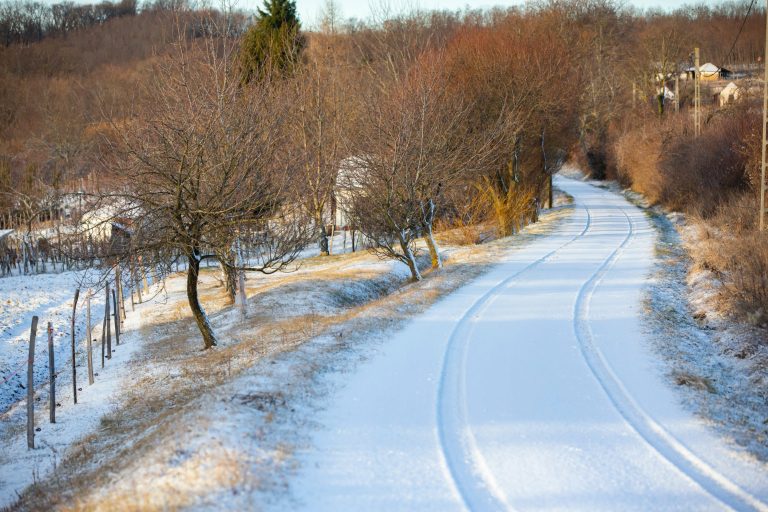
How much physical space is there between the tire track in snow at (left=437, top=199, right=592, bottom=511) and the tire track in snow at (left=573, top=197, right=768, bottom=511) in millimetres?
2009

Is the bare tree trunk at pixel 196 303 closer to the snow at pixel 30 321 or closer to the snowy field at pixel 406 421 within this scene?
the snowy field at pixel 406 421

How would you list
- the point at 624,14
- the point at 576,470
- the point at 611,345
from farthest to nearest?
the point at 624,14, the point at 611,345, the point at 576,470

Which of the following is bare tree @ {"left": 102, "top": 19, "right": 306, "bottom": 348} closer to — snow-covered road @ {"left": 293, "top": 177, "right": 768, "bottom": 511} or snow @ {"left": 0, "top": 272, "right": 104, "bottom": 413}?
snow @ {"left": 0, "top": 272, "right": 104, "bottom": 413}

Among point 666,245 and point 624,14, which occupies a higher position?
point 624,14

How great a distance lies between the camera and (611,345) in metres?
12.3

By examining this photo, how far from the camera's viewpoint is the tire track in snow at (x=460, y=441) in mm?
6676

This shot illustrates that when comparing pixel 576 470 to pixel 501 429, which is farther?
pixel 501 429

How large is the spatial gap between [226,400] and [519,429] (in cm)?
374

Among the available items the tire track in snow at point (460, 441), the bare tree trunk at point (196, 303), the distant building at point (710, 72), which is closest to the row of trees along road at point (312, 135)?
the bare tree trunk at point (196, 303)

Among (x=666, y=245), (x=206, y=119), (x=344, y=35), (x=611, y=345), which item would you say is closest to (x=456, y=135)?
(x=666, y=245)

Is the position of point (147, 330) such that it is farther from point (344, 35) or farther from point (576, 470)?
point (344, 35)

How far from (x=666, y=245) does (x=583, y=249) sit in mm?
3465

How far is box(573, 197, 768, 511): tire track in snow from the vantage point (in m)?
6.66

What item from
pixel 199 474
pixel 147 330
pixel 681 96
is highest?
pixel 681 96
